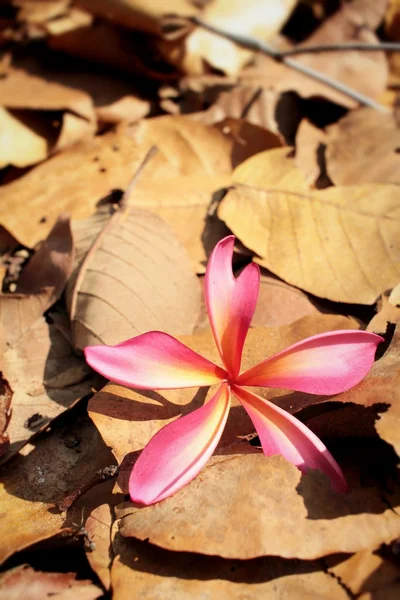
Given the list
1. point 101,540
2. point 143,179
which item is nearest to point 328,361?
point 101,540

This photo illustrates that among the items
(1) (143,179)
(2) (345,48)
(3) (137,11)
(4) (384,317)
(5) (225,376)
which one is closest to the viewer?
(5) (225,376)

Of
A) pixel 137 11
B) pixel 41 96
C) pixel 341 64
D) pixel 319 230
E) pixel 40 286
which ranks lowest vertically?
pixel 40 286

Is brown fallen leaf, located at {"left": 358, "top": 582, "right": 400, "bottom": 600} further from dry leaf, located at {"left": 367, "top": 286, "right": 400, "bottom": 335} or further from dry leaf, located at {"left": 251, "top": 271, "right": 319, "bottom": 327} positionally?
dry leaf, located at {"left": 251, "top": 271, "right": 319, "bottom": 327}

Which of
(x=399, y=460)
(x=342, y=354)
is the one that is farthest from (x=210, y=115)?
(x=399, y=460)

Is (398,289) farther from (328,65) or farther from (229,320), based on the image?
(328,65)

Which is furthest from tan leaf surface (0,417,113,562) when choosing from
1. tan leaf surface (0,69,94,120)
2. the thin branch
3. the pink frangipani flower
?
the thin branch

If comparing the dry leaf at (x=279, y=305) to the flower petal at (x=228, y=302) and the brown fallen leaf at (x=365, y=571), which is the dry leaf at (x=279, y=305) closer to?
the flower petal at (x=228, y=302)

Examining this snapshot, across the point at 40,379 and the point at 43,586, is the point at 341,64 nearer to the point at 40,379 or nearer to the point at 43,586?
the point at 40,379
